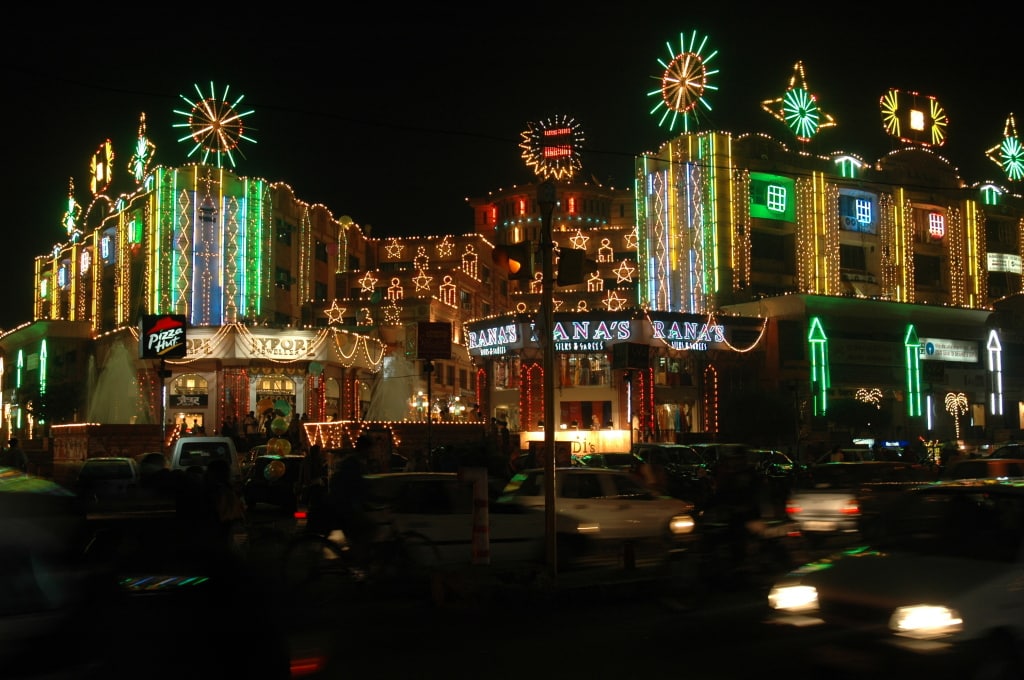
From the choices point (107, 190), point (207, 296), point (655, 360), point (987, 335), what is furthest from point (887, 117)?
point (107, 190)

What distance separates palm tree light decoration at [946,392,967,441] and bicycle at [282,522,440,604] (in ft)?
166

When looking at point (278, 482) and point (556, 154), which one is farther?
point (556, 154)

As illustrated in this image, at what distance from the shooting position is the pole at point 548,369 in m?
11.7

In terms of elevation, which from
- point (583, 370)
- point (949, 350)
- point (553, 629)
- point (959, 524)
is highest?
point (949, 350)

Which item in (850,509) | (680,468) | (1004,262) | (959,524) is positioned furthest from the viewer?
(1004,262)

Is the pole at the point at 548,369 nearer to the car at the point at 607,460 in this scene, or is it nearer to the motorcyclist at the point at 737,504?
the motorcyclist at the point at 737,504

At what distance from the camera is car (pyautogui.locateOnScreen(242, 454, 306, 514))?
74.9ft

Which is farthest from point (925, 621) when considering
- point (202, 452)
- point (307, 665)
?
point (202, 452)

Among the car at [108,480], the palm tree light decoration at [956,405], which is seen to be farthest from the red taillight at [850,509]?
the palm tree light decoration at [956,405]

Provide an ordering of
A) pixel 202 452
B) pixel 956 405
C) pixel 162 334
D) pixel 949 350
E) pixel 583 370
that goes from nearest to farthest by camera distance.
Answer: pixel 202 452, pixel 162 334, pixel 583 370, pixel 956 405, pixel 949 350

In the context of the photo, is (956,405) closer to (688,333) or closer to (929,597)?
(688,333)

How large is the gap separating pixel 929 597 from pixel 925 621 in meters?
0.18

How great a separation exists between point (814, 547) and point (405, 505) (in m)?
6.95

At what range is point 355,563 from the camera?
11.1 meters
